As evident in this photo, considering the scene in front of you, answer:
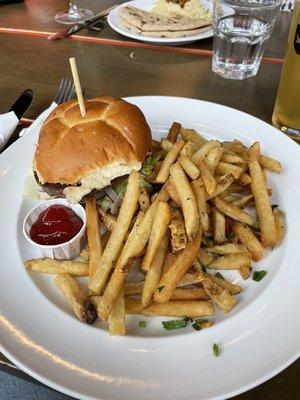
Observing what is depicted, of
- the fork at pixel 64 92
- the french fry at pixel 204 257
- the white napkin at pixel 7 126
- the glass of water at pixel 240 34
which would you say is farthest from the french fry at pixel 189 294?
the glass of water at pixel 240 34

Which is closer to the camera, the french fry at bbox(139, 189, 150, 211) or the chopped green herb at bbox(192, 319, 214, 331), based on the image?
the chopped green herb at bbox(192, 319, 214, 331)

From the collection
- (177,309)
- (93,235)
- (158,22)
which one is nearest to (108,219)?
(93,235)

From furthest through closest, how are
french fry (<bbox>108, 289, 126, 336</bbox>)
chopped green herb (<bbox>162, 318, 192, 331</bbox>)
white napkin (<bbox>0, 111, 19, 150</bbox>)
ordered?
white napkin (<bbox>0, 111, 19, 150</bbox>), chopped green herb (<bbox>162, 318, 192, 331</bbox>), french fry (<bbox>108, 289, 126, 336</bbox>)

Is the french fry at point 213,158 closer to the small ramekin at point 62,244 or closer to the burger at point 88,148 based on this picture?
the burger at point 88,148

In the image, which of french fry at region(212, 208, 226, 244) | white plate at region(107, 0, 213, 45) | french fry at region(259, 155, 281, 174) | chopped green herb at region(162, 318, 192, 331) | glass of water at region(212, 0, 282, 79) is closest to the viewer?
chopped green herb at region(162, 318, 192, 331)

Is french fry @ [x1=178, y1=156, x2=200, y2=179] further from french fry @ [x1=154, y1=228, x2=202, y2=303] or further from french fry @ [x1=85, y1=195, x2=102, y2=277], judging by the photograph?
french fry @ [x1=85, y1=195, x2=102, y2=277]

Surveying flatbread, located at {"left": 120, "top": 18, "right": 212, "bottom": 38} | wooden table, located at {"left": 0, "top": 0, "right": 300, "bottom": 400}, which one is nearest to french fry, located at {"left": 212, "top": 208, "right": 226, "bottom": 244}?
wooden table, located at {"left": 0, "top": 0, "right": 300, "bottom": 400}

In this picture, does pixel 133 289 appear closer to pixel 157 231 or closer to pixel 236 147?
pixel 157 231
